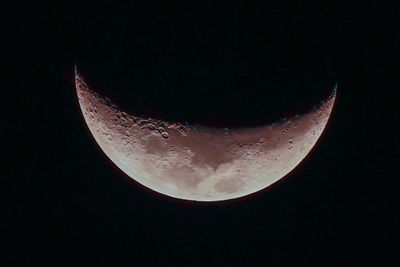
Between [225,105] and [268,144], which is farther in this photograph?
[268,144]

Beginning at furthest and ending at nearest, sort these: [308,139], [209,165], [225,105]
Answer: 1. [308,139]
2. [209,165]
3. [225,105]

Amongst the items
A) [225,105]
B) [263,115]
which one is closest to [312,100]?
[263,115]

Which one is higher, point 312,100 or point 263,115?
point 312,100

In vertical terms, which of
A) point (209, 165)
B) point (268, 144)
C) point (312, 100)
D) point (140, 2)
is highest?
point (140, 2)

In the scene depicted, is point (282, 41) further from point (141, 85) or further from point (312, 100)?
point (141, 85)

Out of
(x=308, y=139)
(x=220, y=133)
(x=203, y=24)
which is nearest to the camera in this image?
(x=203, y=24)

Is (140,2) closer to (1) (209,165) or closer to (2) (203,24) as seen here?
(2) (203,24)
